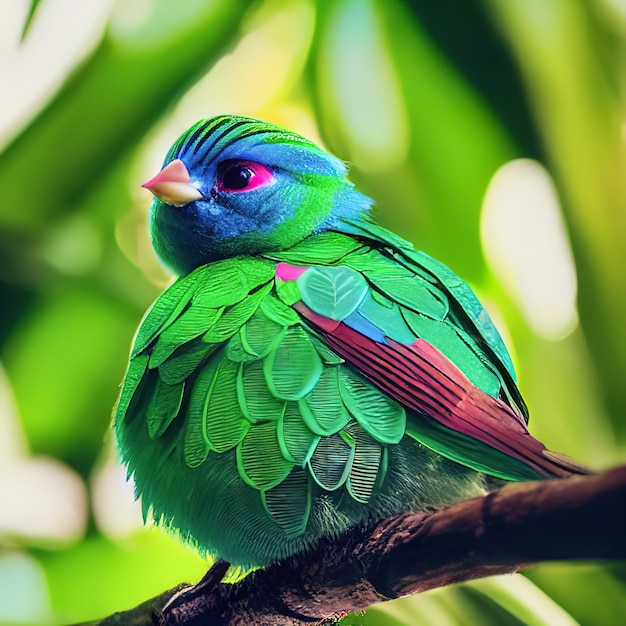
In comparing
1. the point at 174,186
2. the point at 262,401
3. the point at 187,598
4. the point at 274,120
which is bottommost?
the point at 187,598

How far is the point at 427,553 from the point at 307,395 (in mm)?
236

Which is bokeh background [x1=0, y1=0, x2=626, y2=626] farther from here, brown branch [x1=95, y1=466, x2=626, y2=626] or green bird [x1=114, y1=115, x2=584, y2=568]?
brown branch [x1=95, y1=466, x2=626, y2=626]

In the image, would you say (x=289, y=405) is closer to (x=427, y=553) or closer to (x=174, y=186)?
(x=427, y=553)

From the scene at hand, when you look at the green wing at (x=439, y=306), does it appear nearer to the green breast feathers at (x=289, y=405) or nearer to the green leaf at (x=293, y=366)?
the green breast feathers at (x=289, y=405)

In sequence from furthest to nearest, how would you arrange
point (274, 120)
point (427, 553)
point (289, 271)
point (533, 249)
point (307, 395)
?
point (274, 120) < point (533, 249) < point (289, 271) < point (307, 395) < point (427, 553)

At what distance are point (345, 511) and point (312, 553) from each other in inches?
3.3

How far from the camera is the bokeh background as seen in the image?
1782mm

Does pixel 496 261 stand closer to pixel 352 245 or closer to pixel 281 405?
pixel 352 245

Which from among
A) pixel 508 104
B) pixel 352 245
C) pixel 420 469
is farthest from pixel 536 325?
pixel 420 469

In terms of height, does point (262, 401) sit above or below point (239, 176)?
below

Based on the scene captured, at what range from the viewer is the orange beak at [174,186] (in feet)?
4.01

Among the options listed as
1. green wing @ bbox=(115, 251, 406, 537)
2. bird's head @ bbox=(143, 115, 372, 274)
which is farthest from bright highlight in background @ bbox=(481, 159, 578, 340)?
green wing @ bbox=(115, 251, 406, 537)

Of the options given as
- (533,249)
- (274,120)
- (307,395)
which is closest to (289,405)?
(307,395)

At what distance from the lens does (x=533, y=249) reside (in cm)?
177
